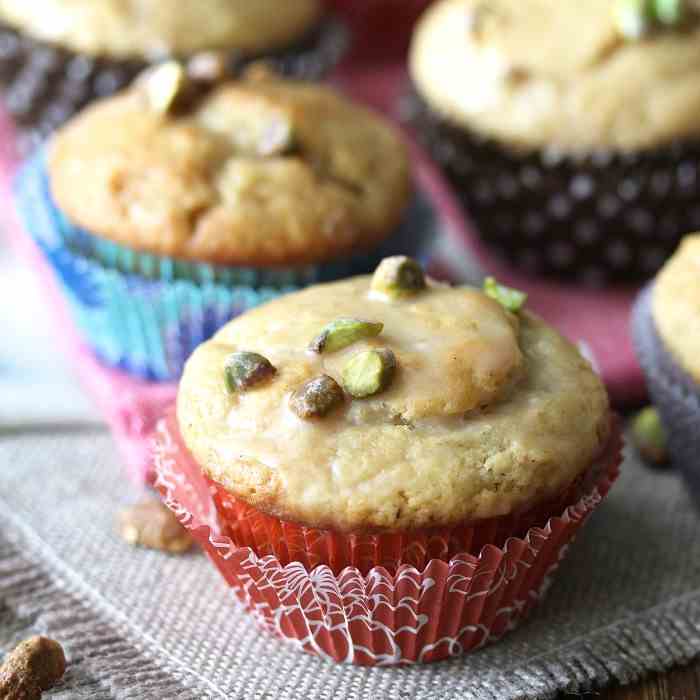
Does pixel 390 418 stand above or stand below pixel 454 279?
above

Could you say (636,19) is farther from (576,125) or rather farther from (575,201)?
(575,201)

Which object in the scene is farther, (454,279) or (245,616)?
(454,279)

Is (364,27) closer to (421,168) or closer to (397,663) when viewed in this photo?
(421,168)

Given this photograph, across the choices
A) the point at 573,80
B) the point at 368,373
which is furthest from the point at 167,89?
the point at 368,373

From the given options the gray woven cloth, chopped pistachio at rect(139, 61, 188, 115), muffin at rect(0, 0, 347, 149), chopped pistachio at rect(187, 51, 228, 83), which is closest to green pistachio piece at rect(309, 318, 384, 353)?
the gray woven cloth

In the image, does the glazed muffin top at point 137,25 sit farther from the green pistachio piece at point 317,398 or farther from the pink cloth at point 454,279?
the green pistachio piece at point 317,398

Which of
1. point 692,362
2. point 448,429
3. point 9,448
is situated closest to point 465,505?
point 448,429
